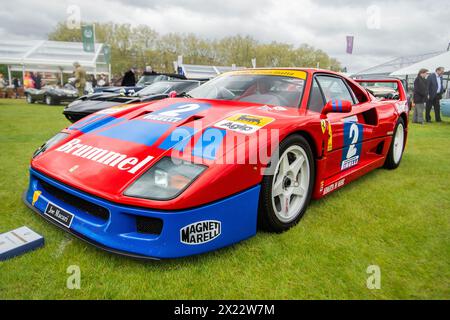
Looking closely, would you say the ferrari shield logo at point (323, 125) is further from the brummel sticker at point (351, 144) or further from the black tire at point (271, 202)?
the brummel sticker at point (351, 144)

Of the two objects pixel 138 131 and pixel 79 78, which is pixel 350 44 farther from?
pixel 138 131

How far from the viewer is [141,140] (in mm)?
1894

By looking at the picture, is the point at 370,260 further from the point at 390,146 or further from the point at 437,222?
the point at 390,146

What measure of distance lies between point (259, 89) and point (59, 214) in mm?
1671

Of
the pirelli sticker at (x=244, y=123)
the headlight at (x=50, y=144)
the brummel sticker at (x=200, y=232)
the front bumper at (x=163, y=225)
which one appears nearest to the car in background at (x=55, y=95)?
the headlight at (x=50, y=144)

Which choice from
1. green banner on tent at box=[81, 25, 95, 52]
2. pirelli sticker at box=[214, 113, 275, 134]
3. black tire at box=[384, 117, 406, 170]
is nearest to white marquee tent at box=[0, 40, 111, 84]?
green banner on tent at box=[81, 25, 95, 52]

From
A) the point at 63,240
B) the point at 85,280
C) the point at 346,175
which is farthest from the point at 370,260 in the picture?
the point at 63,240

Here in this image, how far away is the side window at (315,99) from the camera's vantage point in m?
2.44

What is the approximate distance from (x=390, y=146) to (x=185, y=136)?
266 cm

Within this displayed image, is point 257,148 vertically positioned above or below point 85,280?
above

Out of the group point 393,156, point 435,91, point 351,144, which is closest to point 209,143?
point 351,144

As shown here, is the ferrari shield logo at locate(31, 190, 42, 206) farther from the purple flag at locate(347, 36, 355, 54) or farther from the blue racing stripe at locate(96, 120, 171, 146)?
the purple flag at locate(347, 36, 355, 54)

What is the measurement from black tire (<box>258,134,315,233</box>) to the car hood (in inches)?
5.5

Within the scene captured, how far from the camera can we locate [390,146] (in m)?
3.54
